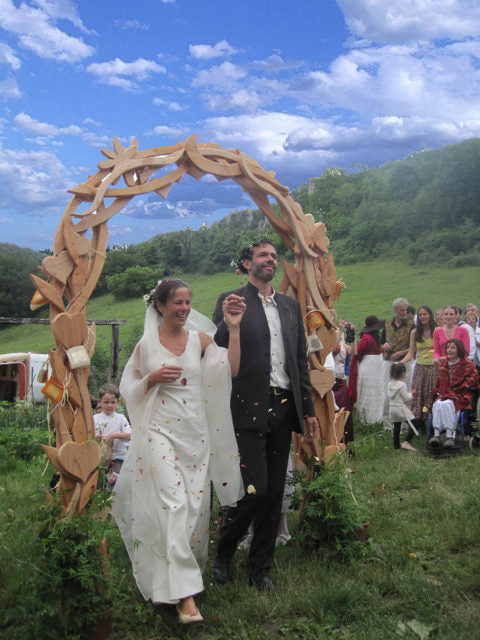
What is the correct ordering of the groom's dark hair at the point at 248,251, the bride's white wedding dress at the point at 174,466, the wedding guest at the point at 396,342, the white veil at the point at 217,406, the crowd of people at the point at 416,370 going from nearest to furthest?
the bride's white wedding dress at the point at 174,466 < the white veil at the point at 217,406 < the groom's dark hair at the point at 248,251 < the crowd of people at the point at 416,370 < the wedding guest at the point at 396,342

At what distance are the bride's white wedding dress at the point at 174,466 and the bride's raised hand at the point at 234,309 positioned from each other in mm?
227

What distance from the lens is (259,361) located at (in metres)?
4.57

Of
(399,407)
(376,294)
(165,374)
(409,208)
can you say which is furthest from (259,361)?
(409,208)

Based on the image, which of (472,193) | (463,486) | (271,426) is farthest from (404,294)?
(271,426)

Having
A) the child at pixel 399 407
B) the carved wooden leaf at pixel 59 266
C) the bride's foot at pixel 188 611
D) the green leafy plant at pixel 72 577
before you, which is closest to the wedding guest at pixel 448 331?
the child at pixel 399 407

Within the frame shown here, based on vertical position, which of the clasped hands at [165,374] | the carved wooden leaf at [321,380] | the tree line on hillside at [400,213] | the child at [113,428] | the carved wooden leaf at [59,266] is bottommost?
the child at [113,428]

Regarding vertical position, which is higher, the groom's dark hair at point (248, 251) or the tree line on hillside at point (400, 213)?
the tree line on hillside at point (400, 213)

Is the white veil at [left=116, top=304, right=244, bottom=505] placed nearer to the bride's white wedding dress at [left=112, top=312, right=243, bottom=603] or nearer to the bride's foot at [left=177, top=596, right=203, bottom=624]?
the bride's white wedding dress at [left=112, top=312, right=243, bottom=603]

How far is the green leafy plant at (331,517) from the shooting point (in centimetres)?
476

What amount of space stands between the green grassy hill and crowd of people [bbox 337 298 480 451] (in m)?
7.82

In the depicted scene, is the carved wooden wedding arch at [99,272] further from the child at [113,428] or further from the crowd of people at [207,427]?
the child at [113,428]

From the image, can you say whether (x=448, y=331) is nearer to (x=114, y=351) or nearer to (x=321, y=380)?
A: (x=321, y=380)

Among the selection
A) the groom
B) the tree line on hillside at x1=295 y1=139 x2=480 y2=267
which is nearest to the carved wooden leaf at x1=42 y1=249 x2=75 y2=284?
the groom

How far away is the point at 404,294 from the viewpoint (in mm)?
25703
